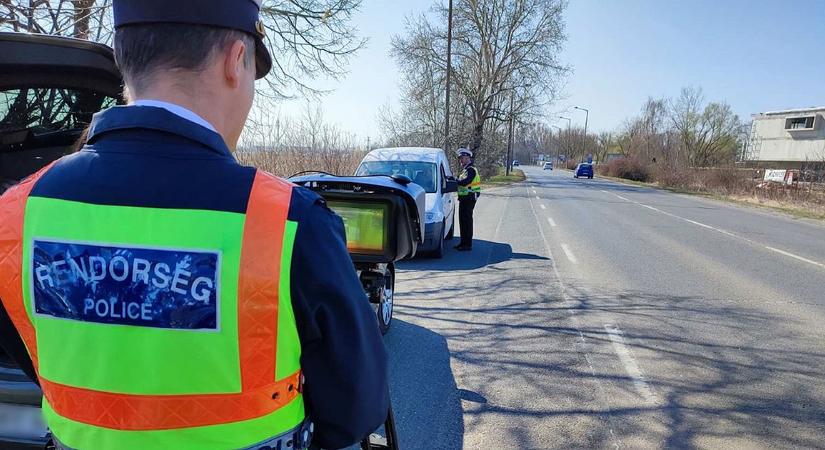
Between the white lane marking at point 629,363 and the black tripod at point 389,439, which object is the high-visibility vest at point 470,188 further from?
the black tripod at point 389,439

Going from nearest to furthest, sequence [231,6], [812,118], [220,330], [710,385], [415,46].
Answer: [220,330] < [231,6] < [710,385] < [415,46] < [812,118]

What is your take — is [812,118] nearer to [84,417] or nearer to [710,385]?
[710,385]

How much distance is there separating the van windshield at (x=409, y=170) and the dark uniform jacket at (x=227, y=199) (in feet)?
28.1

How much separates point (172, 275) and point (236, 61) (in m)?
0.51

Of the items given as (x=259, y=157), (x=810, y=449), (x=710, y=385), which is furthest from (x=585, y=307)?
(x=259, y=157)

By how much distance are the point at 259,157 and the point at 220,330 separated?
13.6 metres

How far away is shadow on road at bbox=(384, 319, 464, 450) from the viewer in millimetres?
3139

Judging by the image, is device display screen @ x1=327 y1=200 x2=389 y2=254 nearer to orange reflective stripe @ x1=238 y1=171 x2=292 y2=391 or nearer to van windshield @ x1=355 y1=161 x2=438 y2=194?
orange reflective stripe @ x1=238 y1=171 x2=292 y2=391

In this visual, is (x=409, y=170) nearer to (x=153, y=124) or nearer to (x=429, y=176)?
(x=429, y=176)

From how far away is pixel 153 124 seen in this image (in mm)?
987

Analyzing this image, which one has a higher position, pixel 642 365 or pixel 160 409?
pixel 160 409

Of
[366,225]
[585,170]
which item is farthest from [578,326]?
[585,170]

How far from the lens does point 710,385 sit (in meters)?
3.93

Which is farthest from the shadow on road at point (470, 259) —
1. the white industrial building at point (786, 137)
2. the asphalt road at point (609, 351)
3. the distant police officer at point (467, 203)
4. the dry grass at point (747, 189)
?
the white industrial building at point (786, 137)
